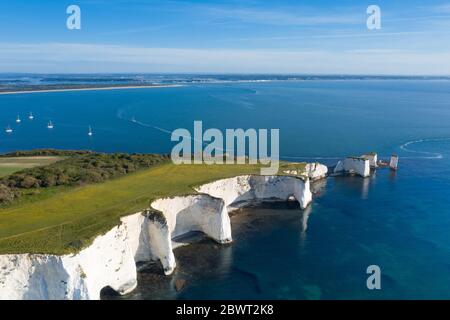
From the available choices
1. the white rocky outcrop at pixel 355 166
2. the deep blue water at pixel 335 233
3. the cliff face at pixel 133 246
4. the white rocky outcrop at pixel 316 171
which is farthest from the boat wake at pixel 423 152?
the cliff face at pixel 133 246

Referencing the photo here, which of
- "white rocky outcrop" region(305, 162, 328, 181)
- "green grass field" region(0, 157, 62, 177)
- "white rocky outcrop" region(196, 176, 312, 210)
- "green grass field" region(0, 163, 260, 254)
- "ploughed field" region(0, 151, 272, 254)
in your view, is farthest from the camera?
"white rocky outcrop" region(305, 162, 328, 181)

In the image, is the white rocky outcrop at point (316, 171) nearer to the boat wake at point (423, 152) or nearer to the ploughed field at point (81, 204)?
the ploughed field at point (81, 204)

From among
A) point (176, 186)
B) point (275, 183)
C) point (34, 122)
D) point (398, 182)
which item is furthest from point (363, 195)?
point (34, 122)

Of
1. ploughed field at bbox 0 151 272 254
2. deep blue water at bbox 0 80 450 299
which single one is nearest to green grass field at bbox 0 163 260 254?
ploughed field at bbox 0 151 272 254

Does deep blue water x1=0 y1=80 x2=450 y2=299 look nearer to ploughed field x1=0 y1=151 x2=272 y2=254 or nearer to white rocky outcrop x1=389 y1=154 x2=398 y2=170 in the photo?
white rocky outcrop x1=389 y1=154 x2=398 y2=170

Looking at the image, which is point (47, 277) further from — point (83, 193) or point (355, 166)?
point (355, 166)

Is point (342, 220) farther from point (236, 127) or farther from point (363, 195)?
point (236, 127)

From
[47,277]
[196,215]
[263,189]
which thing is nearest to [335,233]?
[263,189]
